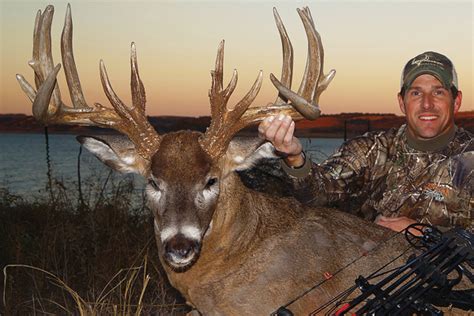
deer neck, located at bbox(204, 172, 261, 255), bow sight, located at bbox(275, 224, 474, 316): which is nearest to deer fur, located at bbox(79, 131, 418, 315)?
deer neck, located at bbox(204, 172, 261, 255)

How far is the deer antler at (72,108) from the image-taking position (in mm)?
4617

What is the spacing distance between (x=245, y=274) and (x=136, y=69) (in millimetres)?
1556

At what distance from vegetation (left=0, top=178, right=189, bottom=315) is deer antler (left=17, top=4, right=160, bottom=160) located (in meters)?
1.86

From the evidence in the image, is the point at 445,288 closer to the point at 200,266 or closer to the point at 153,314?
the point at 200,266

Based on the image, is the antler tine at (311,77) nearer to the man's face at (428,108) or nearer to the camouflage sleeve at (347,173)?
the camouflage sleeve at (347,173)

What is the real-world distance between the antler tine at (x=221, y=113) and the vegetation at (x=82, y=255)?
81.0 inches

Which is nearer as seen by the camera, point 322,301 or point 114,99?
point 322,301

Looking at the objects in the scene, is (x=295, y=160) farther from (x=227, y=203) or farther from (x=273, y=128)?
(x=227, y=203)

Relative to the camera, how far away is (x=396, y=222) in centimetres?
521

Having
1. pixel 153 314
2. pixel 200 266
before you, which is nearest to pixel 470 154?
pixel 200 266

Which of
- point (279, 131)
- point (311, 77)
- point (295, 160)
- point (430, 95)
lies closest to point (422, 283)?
point (279, 131)

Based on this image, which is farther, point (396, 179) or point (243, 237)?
point (396, 179)

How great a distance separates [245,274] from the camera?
4414 millimetres

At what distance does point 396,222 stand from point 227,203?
140cm
